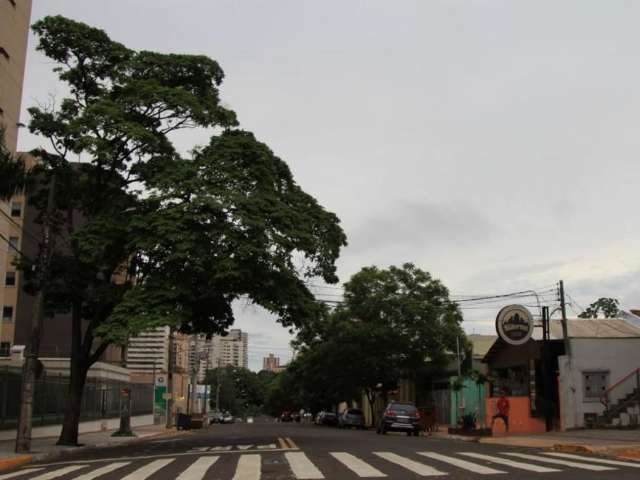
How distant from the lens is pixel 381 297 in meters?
46.7

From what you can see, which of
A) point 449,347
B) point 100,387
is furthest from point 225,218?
point 449,347

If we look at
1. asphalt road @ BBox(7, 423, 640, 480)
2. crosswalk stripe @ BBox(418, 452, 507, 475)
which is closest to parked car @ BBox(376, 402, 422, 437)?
asphalt road @ BBox(7, 423, 640, 480)

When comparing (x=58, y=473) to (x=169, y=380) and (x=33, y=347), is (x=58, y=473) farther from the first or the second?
(x=169, y=380)

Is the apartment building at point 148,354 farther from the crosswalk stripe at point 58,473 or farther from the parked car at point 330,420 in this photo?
the crosswalk stripe at point 58,473

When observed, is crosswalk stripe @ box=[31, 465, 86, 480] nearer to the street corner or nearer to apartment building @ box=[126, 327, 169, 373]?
the street corner

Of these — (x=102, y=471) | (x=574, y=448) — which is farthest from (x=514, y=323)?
(x=102, y=471)

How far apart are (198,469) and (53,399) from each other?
21.1 m

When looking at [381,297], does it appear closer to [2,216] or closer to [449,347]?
[449,347]

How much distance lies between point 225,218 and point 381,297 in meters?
27.4

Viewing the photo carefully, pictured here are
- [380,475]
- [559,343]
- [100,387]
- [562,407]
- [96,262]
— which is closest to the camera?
[380,475]

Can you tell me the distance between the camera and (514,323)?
30719 millimetres

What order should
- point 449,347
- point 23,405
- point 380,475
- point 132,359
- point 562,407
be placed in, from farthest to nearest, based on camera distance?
point 132,359 → point 449,347 → point 562,407 → point 23,405 → point 380,475

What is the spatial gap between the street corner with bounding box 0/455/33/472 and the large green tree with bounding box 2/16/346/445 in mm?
3708

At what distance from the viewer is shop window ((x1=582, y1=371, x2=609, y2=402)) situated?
29.2 m
